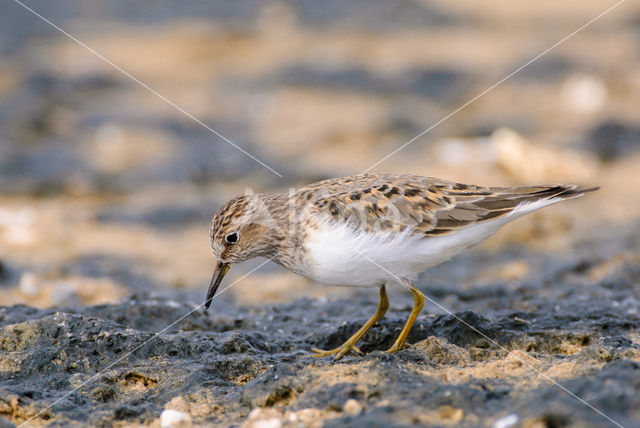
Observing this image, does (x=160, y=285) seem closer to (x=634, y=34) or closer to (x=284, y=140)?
(x=284, y=140)

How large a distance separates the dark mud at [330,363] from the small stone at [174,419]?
0.14 metres

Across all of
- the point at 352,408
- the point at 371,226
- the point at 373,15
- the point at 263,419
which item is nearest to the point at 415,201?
the point at 371,226

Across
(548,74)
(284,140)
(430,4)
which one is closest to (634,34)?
(548,74)

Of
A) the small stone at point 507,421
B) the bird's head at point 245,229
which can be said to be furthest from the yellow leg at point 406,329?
the small stone at point 507,421

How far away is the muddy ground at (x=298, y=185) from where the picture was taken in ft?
14.9

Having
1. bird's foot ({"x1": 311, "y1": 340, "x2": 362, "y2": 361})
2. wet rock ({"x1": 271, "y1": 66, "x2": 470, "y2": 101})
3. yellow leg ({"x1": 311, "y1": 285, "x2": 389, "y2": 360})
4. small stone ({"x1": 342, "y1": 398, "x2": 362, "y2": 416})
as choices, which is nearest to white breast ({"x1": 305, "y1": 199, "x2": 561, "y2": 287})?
yellow leg ({"x1": 311, "y1": 285, "x2": 389, "y2": 360})

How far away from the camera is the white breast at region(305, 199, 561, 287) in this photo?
5.46 m

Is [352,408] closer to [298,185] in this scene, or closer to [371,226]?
[371,226]

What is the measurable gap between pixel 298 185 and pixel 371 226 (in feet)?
21.9

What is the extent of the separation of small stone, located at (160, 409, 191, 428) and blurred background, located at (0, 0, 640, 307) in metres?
3.45

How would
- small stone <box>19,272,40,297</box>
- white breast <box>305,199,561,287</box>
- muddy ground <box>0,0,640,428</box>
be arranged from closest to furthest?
muddy ground <box>0,0,640,428</box> → white breast <box>305,199,561,287</box> → small stone <box>19,272,40,297</box>

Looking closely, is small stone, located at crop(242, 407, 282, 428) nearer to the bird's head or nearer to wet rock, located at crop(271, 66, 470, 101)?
the bird's head

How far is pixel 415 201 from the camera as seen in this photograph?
19.1 ft

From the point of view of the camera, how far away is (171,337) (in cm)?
559
